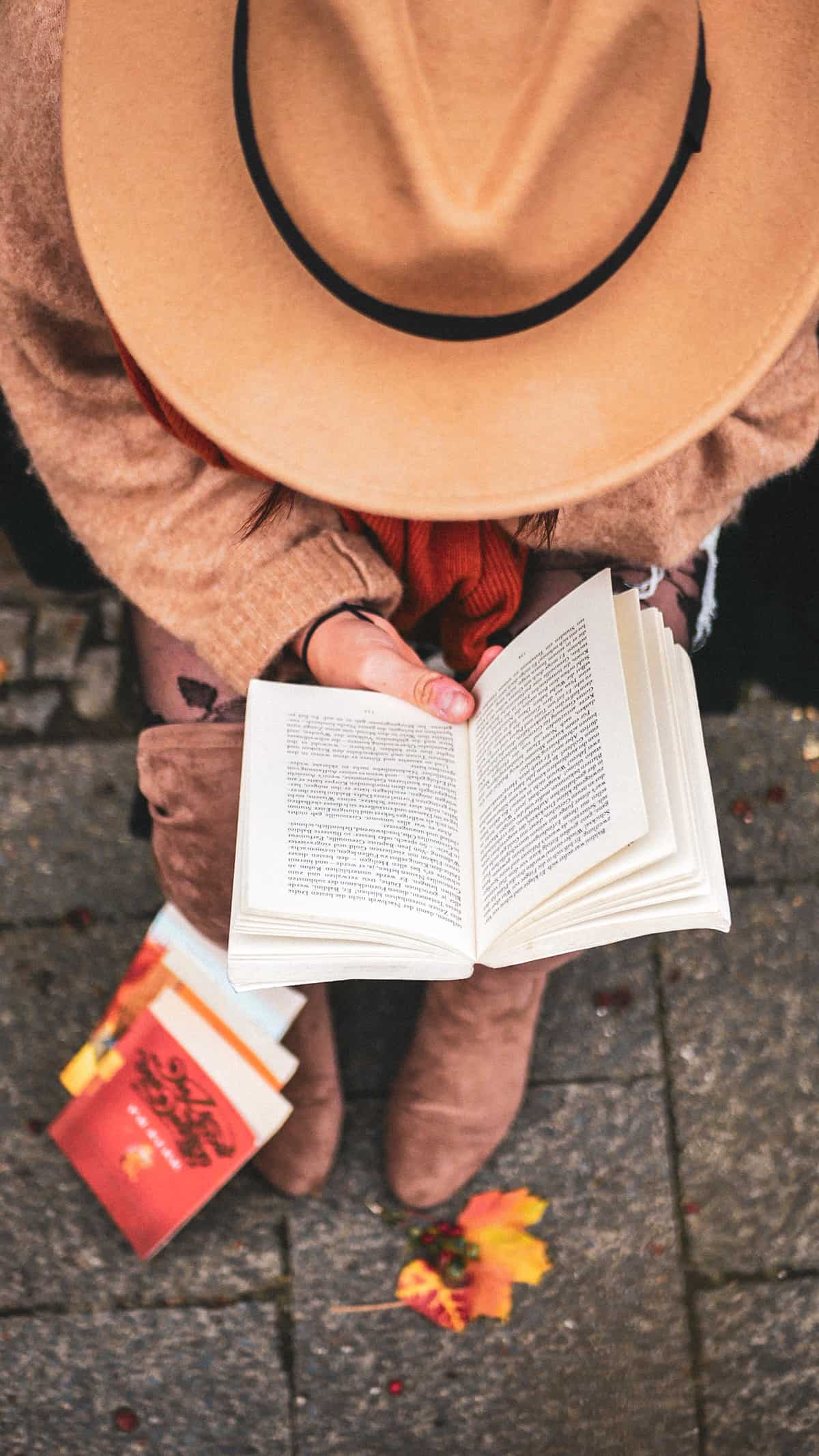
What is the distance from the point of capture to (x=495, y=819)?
4.35 feet

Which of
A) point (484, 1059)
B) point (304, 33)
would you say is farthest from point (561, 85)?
point (484, 1059)

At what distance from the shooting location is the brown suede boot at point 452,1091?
6.14ft

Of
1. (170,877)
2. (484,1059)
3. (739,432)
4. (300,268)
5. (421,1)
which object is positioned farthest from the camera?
(484,1059)

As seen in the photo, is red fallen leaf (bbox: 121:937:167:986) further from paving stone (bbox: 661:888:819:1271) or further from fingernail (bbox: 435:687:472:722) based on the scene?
paving stone (bbox: 661:888:819:1271)

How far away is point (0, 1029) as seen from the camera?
2.12 meters

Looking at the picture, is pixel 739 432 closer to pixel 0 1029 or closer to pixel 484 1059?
pixel 484 1059

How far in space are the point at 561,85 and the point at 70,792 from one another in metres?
1.73

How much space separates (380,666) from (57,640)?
1.20 metres

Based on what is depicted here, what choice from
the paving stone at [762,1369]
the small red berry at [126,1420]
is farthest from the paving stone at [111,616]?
the paving stone at [762,1369]

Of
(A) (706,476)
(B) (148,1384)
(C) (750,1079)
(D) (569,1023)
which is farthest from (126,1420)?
(A) (706,476)

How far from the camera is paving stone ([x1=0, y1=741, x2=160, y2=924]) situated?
7.22ft

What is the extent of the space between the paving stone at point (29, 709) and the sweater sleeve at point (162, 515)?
2.67 ft

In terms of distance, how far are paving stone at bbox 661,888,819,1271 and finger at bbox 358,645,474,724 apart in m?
1.01

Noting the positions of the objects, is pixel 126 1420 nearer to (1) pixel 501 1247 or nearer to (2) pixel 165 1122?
Result: (2) pixel 165 1122
